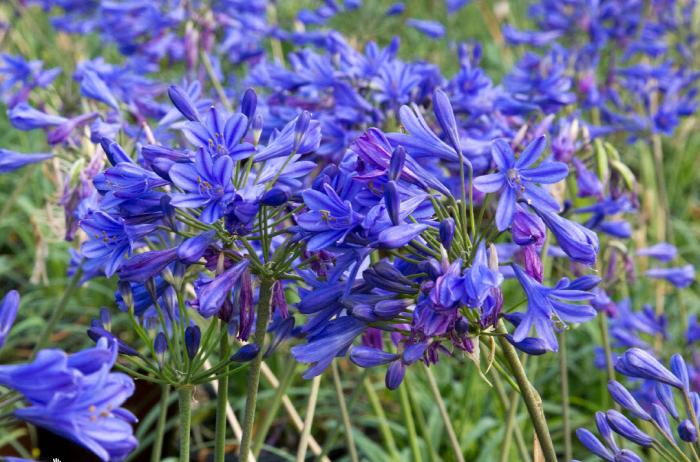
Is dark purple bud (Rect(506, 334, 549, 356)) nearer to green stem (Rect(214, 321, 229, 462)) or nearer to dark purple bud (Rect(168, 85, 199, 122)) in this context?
green stem (Rect(214, 321, 229, 462))

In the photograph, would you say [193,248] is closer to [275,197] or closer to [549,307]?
[275,197]

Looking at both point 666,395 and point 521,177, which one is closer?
point 521,177

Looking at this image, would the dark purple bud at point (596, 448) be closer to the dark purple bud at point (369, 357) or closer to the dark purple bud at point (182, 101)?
the dark purple bud at point (369, 357)

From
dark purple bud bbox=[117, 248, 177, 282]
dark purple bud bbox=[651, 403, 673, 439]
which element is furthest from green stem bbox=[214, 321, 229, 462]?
dark purple bud bbox=[651, 403, 673, 439]

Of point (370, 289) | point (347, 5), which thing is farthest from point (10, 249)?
point (370, 289)

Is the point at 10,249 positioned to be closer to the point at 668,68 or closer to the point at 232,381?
the point at 232,381

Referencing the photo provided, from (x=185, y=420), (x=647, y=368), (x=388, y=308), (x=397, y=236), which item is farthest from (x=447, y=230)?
(x=185, y=420)
